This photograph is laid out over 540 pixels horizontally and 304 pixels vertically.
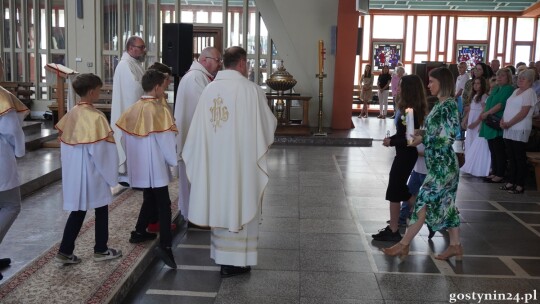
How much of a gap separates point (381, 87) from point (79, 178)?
13328 millimetres

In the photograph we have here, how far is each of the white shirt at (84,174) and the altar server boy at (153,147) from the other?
0.31m

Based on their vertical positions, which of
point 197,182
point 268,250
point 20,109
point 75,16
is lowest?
point 268,250

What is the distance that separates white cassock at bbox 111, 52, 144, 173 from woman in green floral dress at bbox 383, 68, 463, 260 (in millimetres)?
2784

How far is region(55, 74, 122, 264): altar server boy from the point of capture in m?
3.58

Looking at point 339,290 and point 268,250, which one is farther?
point 268,250

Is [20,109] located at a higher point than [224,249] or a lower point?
higher

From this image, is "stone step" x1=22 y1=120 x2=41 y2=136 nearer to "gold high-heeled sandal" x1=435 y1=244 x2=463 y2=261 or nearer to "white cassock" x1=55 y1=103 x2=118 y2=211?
"white cassock" x1=55 y1=103 x2=118 y2=211

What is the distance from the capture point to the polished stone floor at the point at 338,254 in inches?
144

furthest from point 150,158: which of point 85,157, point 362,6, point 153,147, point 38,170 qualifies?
point 362,6

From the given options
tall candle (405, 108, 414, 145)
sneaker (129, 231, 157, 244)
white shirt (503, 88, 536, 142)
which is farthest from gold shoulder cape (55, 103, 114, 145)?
white shirt (503, 88, 536, 142)

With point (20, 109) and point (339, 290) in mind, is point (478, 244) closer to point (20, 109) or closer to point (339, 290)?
point (339, 290)

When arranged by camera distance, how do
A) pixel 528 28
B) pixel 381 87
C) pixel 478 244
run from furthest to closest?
pixel 528 28
pixel 381 87
pixel 478 244

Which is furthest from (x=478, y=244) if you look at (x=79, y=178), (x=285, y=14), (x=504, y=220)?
(x=285, y=14)

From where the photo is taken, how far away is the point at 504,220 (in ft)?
17.9
